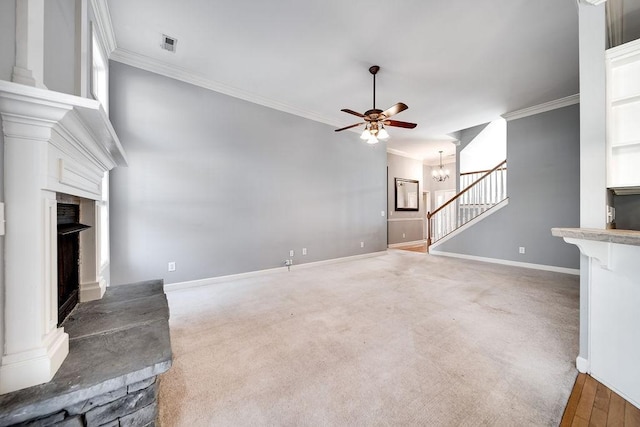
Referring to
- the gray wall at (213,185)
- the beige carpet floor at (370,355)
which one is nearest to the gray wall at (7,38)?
the beige carpet floor at (370,355)

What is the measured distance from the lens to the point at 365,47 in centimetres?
281

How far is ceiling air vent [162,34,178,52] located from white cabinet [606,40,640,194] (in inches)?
149

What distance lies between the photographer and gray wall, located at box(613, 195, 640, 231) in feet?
6.74

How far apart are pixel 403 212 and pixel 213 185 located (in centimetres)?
595

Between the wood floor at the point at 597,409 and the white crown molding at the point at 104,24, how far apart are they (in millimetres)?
4480

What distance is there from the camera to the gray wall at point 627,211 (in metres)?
2.05

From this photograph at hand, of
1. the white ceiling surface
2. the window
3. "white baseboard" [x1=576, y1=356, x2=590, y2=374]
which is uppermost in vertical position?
the white ceiling surface

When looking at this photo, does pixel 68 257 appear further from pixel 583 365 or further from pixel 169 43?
pixel 583 365

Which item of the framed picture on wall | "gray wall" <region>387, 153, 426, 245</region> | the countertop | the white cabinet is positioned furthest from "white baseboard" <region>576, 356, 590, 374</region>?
the framed picture on wall

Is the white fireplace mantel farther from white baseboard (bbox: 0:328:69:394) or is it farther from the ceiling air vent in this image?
the ceiling air vent

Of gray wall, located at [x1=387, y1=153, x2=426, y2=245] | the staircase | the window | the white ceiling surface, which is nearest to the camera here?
the white ceiling surface

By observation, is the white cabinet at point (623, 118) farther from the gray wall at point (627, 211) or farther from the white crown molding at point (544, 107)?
the white crown molding at point (544, 107)

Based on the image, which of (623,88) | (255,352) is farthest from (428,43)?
(255,352)

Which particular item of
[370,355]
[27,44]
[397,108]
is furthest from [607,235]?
[27,44]
